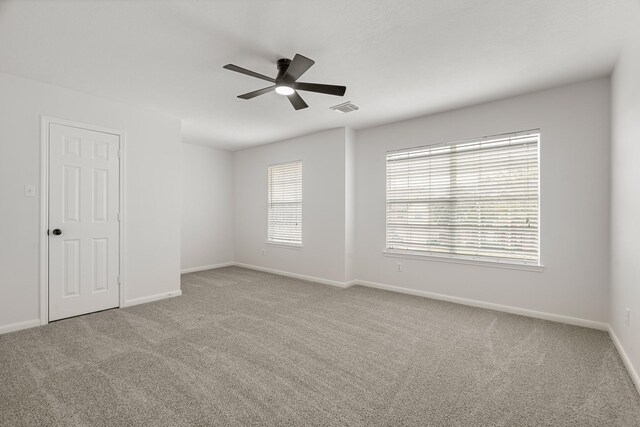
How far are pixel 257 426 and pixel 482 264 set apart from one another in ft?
11.0

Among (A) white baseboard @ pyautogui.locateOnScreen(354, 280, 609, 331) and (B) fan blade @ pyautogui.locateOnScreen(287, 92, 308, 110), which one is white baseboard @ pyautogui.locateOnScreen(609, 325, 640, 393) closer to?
(A) white baseboard @ pyautogui.locateOnScreen(354, 280, 609, 331)

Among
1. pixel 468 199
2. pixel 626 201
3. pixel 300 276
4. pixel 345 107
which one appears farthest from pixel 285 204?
pixel 626 201

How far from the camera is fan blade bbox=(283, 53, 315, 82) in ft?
7.67

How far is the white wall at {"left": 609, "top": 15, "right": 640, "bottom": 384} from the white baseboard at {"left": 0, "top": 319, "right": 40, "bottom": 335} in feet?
17.7

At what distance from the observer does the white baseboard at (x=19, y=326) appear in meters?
3.08

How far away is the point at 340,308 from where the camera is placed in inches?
155

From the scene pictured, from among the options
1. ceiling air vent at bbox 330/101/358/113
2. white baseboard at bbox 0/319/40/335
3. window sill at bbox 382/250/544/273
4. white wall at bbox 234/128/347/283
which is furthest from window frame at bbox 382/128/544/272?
white baseboard at bbox 0/319/40/335

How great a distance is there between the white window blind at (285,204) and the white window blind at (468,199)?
1803mm

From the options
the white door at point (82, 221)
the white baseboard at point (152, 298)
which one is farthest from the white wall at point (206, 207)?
the white door at point (82, 221)

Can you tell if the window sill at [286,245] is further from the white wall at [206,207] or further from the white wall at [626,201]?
the white wall at [626,201]

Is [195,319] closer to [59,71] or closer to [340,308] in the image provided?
[340,308]

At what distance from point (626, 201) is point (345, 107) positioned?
3.02 m

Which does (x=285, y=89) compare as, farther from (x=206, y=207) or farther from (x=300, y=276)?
(x=206, y=207)

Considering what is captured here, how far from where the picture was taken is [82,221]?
364 centimetres
